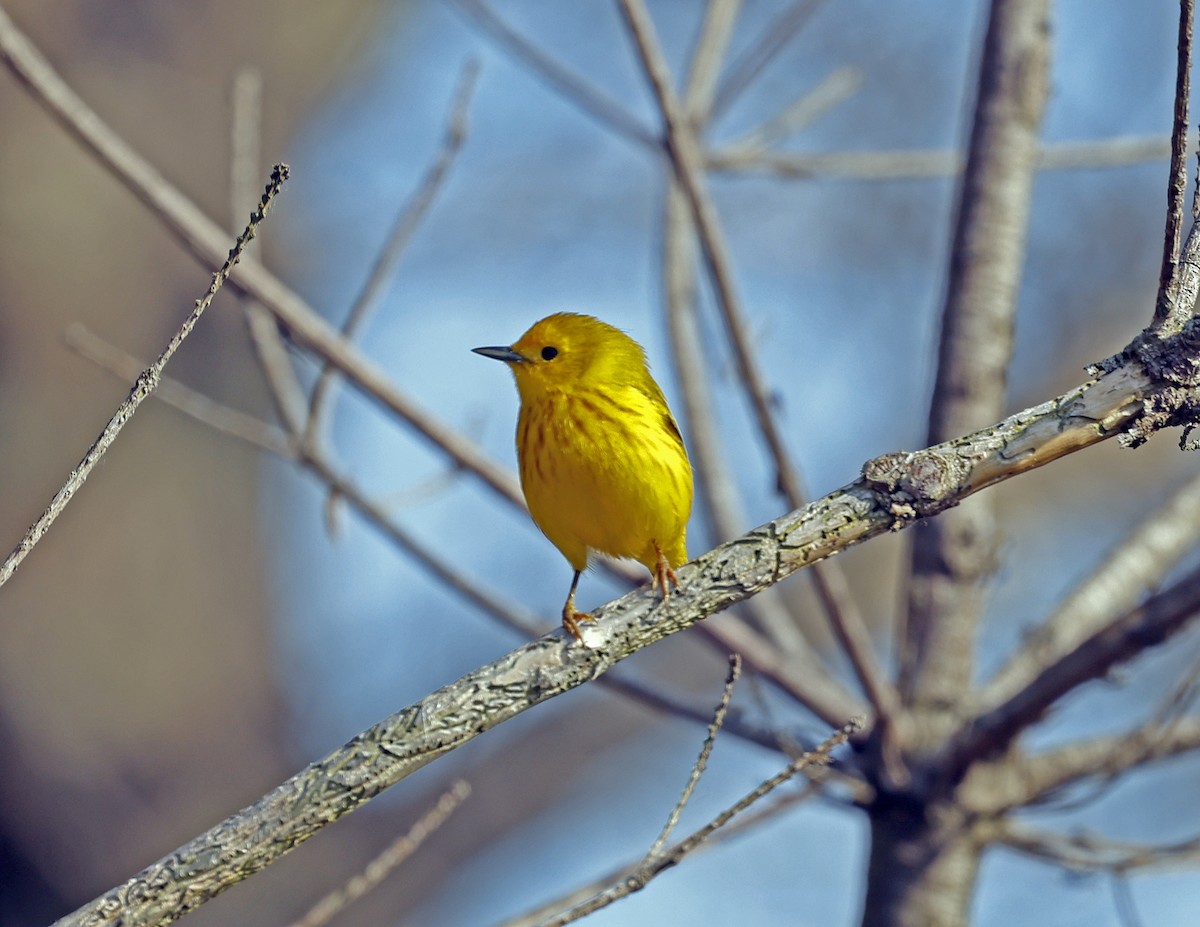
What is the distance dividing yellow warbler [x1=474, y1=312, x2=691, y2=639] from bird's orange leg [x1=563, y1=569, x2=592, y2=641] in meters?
0.02

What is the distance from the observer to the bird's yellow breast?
315 cm

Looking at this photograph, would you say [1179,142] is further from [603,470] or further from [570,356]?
[570,356]

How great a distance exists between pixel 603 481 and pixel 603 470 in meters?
0.03

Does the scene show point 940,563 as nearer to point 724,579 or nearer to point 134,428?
point 724,579

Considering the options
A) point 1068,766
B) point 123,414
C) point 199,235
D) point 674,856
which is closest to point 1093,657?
point 1068,766

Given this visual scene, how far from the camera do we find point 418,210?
3.19m

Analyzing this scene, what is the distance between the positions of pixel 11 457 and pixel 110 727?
1238 millimetres

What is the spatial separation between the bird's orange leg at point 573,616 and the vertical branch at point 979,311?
0.89 meters

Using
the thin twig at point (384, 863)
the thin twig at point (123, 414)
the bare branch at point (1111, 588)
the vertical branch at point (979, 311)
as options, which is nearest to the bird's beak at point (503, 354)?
the vertical branch at point (979, 311)

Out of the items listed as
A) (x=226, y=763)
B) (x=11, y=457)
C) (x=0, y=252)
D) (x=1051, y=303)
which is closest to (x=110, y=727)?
(x=226, y=763)

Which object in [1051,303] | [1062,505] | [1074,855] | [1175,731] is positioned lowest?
[1074,855]

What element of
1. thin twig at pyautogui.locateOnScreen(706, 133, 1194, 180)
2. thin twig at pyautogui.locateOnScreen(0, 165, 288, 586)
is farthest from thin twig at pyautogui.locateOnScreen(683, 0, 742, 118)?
thin twig at pyautogui.locateOnScreen(0, 165, 288, 586)

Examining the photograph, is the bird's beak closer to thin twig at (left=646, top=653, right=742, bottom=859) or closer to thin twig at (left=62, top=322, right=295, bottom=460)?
thin twig at (left=62, top=322, right=295, bottom=460)

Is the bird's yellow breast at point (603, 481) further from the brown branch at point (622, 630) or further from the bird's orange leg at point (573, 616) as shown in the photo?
the brown branch at point (622, 630)
